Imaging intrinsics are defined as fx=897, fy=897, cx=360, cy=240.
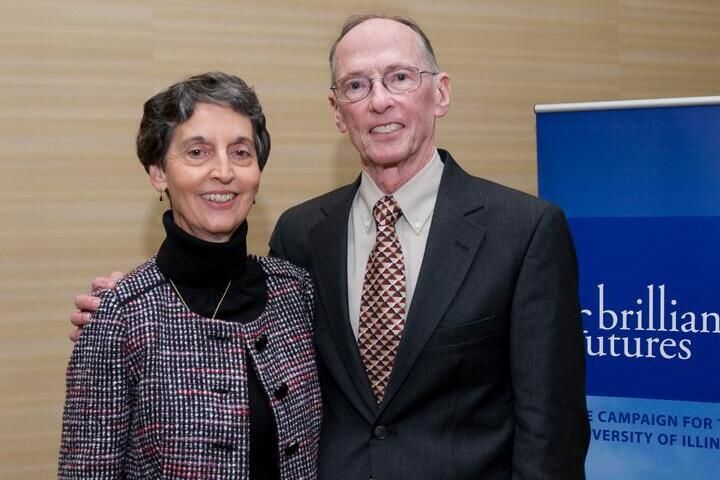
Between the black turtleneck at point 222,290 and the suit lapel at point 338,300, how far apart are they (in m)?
0.20

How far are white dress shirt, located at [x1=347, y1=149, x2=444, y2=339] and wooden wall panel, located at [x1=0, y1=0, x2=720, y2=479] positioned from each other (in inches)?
42.9

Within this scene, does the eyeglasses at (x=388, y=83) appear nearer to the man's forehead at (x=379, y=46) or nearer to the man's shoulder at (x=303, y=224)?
the man's forehead at (x=379, y=46)

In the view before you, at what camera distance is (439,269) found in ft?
6.64

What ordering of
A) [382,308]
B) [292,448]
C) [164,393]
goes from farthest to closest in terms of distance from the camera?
[382,308] → [292,448] → [164,393]

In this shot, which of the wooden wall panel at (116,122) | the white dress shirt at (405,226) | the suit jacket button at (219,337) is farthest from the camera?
the wooden wall panel at (116,122)

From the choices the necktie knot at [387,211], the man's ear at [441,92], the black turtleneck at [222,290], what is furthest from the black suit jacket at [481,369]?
the man's ear at [441,92]

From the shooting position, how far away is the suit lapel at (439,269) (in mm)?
1980

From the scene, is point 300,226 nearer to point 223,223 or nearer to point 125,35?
point 223,223

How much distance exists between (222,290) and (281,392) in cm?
26

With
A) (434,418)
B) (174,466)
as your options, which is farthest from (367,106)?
(174,466)

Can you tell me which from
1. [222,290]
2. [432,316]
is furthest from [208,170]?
[432,316]

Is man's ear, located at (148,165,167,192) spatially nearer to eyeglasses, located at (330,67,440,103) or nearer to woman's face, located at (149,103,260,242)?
woman's face, located at (149,103,260,242)

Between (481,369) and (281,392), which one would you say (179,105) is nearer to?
(281,392)

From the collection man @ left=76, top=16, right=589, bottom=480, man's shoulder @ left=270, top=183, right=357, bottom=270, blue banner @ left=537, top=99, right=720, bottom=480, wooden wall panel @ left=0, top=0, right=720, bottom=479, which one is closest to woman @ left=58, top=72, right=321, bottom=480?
man @ left=76, top=16, right=589, bottom=480
